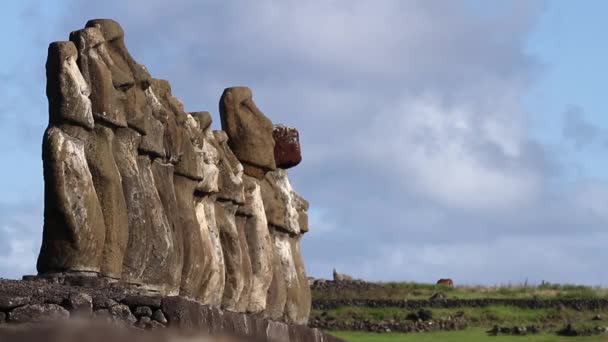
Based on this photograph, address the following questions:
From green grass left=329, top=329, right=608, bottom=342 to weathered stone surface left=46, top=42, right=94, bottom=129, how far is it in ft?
59.5

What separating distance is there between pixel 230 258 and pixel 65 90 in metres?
4.46

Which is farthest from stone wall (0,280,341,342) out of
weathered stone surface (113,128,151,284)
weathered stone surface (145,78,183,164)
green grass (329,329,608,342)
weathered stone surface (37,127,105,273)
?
green grass (329,329,608,342)

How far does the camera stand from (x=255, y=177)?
14.5 m

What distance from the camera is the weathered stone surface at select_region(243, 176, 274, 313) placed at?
1353cm

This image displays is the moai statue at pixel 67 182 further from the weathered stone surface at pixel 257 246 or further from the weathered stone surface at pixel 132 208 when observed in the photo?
the weathered stone surface at pixel 257 246

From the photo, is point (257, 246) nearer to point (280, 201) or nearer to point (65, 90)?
point (280, 201)

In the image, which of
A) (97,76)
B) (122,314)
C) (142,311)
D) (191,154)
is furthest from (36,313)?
(191,154)

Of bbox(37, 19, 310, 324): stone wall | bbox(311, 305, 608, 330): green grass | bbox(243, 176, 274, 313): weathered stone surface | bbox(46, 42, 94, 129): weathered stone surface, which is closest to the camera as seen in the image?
bbox(37, 19, 310, 324): stone wall

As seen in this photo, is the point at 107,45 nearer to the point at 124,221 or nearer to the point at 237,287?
the point at 124,221

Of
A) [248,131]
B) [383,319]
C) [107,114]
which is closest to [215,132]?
[248,131]

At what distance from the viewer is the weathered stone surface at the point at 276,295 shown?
1424cm

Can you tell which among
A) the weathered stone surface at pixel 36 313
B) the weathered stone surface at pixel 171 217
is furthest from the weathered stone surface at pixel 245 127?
the weathered stone surface at pixel 36 313

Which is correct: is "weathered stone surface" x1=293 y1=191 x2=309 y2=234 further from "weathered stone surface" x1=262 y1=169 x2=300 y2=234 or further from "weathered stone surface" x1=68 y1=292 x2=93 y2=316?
"weathered stone surface" x1=68 y1=292 x2=93 y2=316

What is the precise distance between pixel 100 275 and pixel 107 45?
7.13 feet
